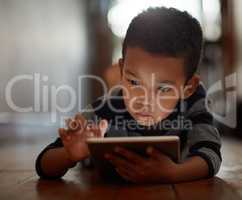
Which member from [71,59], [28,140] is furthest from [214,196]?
[28,140]

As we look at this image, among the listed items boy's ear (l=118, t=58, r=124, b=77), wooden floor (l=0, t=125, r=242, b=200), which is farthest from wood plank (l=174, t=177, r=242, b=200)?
boy's ear (l=118, t=58, r=124, b=77)

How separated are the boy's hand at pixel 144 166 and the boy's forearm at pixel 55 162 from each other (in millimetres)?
86

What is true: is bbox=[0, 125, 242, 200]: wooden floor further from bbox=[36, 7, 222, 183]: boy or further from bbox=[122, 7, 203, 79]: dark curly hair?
bbox=[122, 7, 203, 79]: dark curly hair

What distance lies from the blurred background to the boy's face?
4.5 inches

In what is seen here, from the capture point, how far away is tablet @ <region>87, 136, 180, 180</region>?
606mm

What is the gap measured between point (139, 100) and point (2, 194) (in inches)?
10.3

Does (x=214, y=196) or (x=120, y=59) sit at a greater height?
(x=120, y=59)

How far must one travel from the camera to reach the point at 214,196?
60cm

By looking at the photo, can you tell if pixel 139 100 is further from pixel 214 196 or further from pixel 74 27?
pixel 74 27

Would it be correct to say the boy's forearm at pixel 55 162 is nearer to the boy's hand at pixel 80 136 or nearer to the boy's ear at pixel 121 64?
the boy's hand at pixel 80 136

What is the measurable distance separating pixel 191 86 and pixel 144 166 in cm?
20

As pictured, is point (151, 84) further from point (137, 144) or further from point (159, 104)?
point (137, 144)

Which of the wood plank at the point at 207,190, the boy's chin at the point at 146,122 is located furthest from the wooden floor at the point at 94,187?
the boy's chin at the point at 146,122

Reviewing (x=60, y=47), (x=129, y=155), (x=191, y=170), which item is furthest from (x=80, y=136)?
(x=60, y=47)
